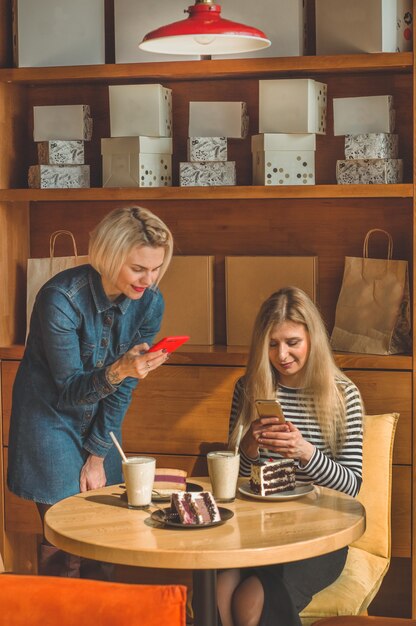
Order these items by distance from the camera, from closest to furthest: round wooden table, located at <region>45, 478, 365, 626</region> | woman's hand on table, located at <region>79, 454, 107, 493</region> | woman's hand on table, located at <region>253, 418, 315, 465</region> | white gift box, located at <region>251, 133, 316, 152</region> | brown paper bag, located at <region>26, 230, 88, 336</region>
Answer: round wooden table, located at <region>45, 478, 365, 626</region>
woman's hand on table, located at <region>253, 418, 315, 465</region>
woman's hand on table, located at <region>79, 454, 107, 493</region>
white gift box, located at <region>251, 133, 316, 152</region>
brown paper bag, located at <region>26, 230, 88, 336</region>

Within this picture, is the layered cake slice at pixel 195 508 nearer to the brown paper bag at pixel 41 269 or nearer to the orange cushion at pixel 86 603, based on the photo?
the orange cushion at pixel 86 603

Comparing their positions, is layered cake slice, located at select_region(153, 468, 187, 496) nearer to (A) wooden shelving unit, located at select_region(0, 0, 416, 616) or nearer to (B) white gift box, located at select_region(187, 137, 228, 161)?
(A) wooden shelving unit, located at select_region(0, 0, 416, 616)

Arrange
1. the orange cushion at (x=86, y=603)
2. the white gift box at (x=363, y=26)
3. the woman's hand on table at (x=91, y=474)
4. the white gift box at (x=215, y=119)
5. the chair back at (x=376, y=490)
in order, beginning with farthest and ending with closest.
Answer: the white gift box at (x=215, y=119)
the white gift box at (x=363, y=26)
the chair back at (x=376, y=490)
the woman's hand on table at (x=91, y=474)
the orange cushion at (x=86, y=603)

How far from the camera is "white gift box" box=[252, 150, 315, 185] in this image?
131 inches

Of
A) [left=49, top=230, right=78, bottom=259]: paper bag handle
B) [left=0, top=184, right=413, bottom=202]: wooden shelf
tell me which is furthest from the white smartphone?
[left=49, top=230, right=78, bottom=259]: paper bag handle

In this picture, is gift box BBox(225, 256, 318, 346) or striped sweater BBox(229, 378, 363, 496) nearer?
striped sweater BBox(229, 378, 363, 496)

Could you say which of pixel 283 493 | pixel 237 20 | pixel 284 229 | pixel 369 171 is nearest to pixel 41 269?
pixel 284 229

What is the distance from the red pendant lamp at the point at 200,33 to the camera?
7.70 feet

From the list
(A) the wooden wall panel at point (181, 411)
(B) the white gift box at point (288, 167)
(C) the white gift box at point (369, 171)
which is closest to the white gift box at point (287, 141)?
(B) the white gift box at point (288, 167)

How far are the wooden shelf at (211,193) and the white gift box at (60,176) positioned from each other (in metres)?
0.05

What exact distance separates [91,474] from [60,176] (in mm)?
1209

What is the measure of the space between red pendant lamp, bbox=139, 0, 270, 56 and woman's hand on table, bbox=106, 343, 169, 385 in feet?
2.54

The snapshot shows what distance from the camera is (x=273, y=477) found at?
7.91 feet

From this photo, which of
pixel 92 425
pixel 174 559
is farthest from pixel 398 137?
pixel 174 559
